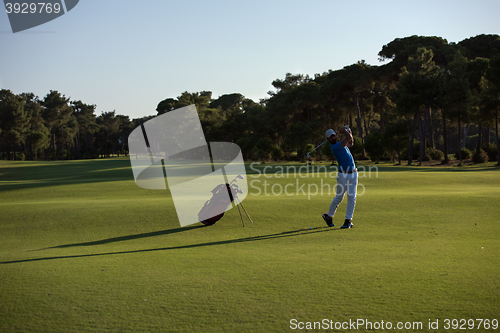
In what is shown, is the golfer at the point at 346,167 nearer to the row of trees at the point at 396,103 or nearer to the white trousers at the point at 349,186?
the white trousers at the point at 349,186

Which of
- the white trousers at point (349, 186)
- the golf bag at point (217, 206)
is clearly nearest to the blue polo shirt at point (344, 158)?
the white trousers at point (349, 186)

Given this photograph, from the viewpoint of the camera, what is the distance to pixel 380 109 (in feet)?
198

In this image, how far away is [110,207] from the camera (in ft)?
41.7

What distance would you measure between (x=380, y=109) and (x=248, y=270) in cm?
5985

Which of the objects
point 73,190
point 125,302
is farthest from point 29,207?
point 125,302

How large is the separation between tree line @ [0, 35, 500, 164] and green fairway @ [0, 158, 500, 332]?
34.3 meters

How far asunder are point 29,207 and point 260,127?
198ft

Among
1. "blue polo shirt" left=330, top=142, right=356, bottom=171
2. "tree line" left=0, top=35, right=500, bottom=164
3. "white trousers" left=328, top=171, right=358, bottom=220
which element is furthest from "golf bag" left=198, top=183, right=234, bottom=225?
"tree line" left=0, top=35, right=500, bottom=164

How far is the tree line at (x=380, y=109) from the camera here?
1670 inches

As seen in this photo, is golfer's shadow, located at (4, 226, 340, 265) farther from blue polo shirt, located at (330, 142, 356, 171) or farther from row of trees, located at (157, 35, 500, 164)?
row of trees, located at (157, 35, 500, 164)

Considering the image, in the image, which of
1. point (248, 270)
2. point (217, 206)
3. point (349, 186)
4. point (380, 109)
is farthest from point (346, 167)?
point (380, 109)

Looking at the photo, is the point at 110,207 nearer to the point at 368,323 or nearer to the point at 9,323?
the point at 9,323

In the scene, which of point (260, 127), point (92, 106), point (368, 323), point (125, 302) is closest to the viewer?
point (368, 323)

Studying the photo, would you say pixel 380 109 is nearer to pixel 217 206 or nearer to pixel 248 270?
pixel 217 206
